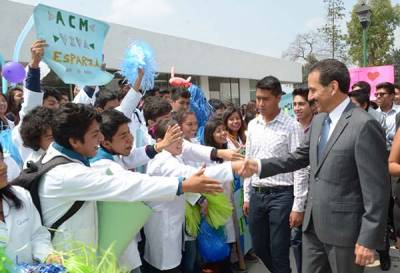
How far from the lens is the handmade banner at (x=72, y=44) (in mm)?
3498

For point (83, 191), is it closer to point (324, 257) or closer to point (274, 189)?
point (324, 257)

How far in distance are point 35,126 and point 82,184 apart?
98cm

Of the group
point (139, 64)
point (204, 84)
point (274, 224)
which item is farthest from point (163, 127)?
point (204, 84)

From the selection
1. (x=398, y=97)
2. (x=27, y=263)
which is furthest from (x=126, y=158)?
(x=398, y=97)

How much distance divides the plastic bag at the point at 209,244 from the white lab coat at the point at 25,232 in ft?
6.40

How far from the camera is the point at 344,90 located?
2.67 m

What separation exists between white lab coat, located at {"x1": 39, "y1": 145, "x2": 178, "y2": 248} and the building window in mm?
17640

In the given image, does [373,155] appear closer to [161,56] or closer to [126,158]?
[126,158]

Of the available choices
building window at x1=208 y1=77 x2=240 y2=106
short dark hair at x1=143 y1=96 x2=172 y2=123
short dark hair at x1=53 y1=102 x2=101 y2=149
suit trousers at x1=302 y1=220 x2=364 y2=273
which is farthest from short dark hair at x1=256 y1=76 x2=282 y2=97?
building window at x1=208 y1=77 x2=240 y2=106

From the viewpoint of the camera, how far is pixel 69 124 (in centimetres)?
225

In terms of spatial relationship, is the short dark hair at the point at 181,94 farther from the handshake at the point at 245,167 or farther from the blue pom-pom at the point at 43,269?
the blue pom-pom at the point at 43,269

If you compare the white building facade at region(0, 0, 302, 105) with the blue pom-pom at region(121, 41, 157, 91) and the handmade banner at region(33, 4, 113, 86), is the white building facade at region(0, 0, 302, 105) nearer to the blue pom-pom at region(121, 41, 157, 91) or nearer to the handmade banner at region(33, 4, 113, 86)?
the blue pom-pom at region(121, 41, 157, 91)

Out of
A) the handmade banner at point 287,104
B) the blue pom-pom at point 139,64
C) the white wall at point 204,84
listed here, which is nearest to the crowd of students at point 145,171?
the blue pom-pom at point 139,64

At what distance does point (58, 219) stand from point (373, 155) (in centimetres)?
179
